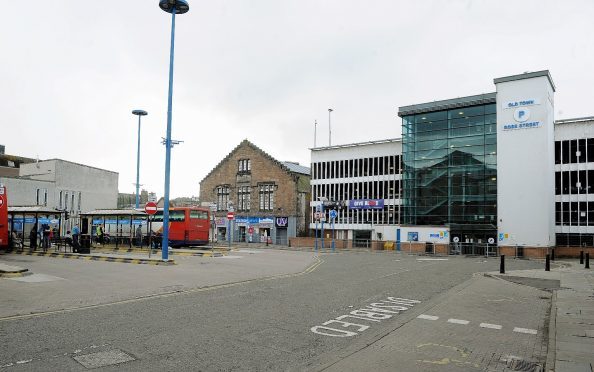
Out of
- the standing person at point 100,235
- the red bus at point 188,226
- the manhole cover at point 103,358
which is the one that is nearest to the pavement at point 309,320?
the manhole cover at point 103,358

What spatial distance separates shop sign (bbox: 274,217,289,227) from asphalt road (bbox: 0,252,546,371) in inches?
1667

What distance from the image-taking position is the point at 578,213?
42344 mm

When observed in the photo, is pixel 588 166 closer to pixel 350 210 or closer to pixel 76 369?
pixel 350 210

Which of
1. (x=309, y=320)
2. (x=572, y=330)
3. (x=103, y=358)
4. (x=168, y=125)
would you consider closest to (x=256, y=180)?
(x=168, y=125)

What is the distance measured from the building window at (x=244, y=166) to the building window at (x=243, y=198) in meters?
2.36

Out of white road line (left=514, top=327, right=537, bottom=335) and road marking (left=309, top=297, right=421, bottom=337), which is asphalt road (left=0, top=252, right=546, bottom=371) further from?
white road line (left=514, top=327, right=537, bottom=335)

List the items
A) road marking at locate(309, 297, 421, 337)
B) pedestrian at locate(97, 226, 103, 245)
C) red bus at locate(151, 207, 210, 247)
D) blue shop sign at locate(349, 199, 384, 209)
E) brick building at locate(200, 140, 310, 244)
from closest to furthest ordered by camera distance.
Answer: road marking at locate(309, 297, 421, 337), pedestrian at locate(97, 226, 103, 245), red bus at locate(151, 207, 210, 247), blue shop sign at locate(349, 199, 384, 209), brick building at locate(200, 140, 310, 244)

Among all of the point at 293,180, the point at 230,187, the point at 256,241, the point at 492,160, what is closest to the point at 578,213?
the point at 492,160

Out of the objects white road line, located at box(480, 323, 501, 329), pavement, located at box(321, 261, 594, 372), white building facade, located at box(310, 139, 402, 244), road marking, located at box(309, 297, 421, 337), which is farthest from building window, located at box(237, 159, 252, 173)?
white road line, located at box(480, 323, 501, 329)

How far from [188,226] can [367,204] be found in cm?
2423

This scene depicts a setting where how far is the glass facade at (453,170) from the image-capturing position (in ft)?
141

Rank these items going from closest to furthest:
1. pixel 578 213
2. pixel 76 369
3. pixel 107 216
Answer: pixel 76 369
pixel 107 216
pixel 578 213

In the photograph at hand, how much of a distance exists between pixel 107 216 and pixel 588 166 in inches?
1696

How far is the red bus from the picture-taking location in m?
36.1
